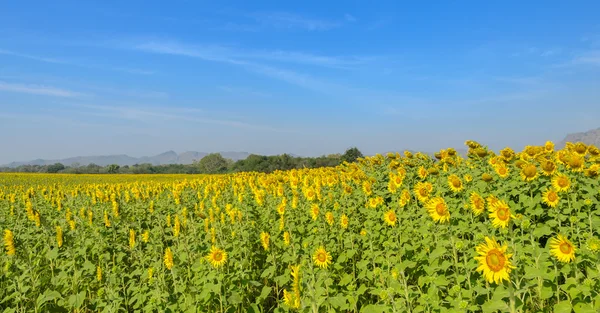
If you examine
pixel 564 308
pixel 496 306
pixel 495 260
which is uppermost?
pixel 495 260

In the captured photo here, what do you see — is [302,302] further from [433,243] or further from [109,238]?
[109,238]

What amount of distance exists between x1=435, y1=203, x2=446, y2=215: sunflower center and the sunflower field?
1 cm

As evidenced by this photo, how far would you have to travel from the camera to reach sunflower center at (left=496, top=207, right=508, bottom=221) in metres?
3.30

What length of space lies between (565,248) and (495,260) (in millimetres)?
1136

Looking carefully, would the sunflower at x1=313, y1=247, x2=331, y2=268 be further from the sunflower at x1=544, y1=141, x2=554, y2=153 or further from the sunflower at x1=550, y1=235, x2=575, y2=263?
the sunflower at x1=544, y1=141, x2=554, y2=153

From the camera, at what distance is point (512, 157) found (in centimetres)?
793

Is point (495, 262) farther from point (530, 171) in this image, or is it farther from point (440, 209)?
point (530, 171)

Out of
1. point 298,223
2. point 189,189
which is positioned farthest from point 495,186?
point 189,189

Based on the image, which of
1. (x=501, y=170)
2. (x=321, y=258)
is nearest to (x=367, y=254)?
(x=321, y=258)

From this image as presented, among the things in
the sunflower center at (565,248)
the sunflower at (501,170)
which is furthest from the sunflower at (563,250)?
the sunflower at (501,170)

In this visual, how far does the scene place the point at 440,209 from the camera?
4234mm

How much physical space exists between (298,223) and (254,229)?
3.05 ft

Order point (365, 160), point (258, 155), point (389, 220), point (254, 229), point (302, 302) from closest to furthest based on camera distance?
point (302, 302), point (389, 220), point (254, 229), point (365, 160), point (258, 155)

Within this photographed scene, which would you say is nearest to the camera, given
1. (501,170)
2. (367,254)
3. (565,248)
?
(565,248)
